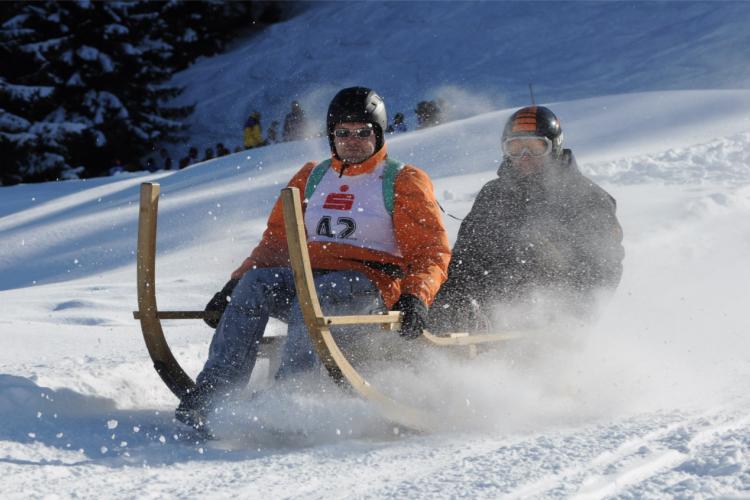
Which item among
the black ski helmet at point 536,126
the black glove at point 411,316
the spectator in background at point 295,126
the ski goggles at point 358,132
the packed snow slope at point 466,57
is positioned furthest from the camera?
the packed snow slope at point 466,57

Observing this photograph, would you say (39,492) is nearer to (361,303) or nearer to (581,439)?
(361,303)

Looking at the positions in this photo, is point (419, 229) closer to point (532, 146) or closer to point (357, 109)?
point (357, 109)

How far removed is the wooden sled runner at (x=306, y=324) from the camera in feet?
11.1

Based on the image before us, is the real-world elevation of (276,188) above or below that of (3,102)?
below

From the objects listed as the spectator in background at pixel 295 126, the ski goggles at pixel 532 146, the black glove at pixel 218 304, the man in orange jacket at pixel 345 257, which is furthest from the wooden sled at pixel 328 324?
the spectator in background at pixel 295 126

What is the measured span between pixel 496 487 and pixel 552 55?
1047 inches

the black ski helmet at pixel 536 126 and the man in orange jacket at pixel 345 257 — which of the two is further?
the black ski helmet at pixel 536 126

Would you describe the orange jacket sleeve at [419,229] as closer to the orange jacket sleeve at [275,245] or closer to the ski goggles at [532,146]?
the orange jacket sleeve at [275,245]

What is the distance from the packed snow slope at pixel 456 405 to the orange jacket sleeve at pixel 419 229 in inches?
17.5

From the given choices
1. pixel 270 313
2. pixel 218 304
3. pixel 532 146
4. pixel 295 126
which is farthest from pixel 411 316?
pixel 295 126

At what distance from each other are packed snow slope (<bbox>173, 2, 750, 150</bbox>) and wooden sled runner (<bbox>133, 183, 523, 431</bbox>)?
62.9 feet

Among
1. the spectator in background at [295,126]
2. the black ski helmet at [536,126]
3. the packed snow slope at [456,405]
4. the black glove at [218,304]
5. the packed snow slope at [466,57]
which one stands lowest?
the packed snow slope at [456,405]

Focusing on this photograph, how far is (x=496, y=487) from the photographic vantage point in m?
2.83

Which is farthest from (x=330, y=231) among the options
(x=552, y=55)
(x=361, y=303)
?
(x=552, y=55)
